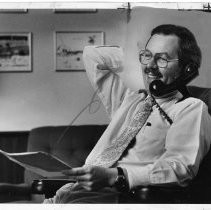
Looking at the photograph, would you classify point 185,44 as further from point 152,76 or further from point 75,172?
point 75,172

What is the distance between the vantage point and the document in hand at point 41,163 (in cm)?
112

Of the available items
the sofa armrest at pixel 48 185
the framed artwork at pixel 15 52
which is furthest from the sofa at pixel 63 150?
the framed artwork at pixel 15 52

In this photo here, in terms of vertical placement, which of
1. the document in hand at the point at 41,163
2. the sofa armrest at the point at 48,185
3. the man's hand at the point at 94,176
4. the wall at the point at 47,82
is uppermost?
the wall at the point at 47,82

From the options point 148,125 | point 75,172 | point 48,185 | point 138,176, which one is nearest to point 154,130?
point 148,125

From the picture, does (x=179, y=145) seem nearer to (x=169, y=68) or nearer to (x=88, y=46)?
(x=169, y=68)

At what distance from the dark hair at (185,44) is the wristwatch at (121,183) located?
40 cm

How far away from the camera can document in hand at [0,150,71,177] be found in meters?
1.12

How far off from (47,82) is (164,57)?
403 mm

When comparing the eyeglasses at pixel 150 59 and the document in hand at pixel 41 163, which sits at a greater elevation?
the eyeglasses at pixel 150 59

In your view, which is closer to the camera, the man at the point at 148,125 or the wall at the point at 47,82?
the man at the point at 148,125

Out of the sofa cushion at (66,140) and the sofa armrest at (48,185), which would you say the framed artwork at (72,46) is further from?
the sofa armrest at (48,185)

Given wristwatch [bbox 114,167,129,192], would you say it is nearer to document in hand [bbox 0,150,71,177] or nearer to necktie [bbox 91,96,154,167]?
necktie [bbox 91,96,154,167]

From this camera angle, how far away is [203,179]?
3.78 feet
